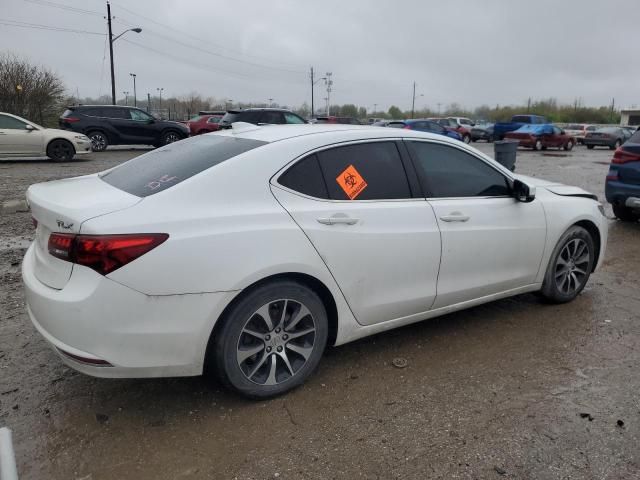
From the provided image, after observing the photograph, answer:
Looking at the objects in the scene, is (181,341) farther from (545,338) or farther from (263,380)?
(545,338)

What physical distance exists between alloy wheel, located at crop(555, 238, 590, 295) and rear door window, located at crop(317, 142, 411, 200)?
184cm

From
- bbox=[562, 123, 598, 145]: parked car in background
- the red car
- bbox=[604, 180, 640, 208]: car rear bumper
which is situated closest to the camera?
bbox=[604, 180, 640, 208]: car rear bumper

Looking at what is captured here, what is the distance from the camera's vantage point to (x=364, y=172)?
3.26 metres

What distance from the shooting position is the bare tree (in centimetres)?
2534

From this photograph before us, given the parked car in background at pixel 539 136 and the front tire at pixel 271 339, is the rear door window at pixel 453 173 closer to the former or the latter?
the front tire at pixel 271 339

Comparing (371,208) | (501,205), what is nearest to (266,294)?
(371,208)

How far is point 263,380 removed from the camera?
2900 millimetres

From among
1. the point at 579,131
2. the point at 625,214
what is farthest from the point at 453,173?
the point at 579,131

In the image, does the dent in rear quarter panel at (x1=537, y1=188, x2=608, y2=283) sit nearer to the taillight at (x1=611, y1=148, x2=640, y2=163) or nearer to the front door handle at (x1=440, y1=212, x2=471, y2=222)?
the front door handle at (x1=440, y1=212, x2=471, y2=222)

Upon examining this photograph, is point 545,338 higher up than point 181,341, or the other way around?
point 181,341

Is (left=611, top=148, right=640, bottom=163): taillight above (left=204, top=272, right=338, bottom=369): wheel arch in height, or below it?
above

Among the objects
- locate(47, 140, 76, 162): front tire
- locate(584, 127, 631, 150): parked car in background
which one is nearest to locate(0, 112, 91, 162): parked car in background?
locate(47, 140, 76, 162): front tire

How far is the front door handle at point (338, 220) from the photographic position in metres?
2.95

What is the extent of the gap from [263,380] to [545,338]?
2226mm
